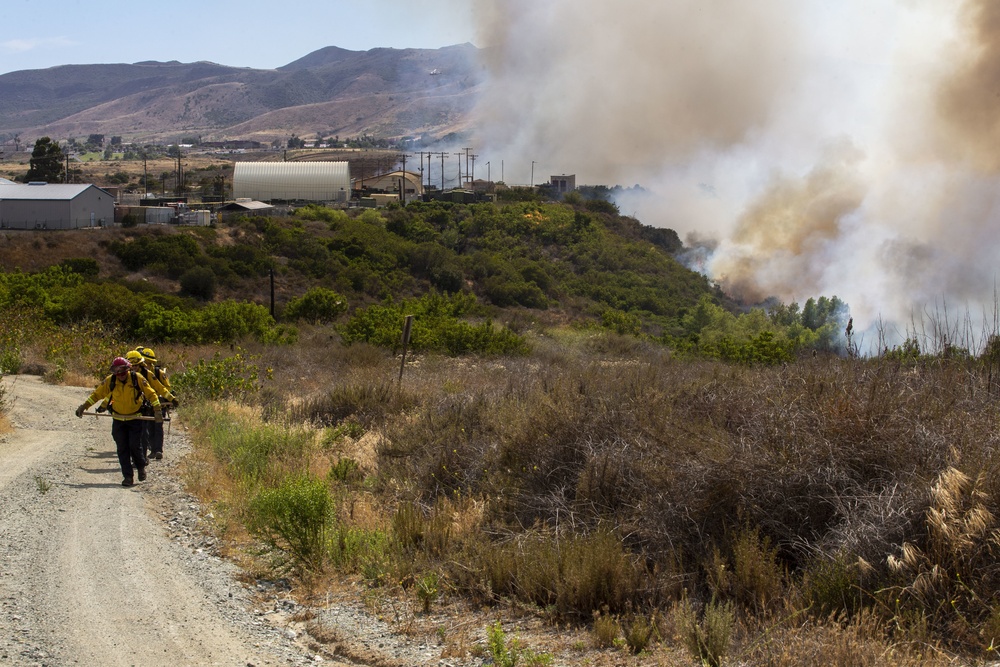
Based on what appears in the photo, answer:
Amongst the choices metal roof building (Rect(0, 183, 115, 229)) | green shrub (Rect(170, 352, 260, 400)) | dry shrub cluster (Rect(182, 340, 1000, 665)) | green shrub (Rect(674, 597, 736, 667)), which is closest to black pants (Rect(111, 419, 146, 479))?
dry shrub cluster (Rect(182, 340, 1000, 665))

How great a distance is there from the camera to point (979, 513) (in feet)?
19.8

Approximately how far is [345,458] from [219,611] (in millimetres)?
4809

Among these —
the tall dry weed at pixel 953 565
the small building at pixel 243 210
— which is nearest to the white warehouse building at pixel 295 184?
the small building at pixel 243 210

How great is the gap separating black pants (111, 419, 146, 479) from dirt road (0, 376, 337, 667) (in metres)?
0.24

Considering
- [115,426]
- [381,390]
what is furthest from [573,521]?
[381,390]

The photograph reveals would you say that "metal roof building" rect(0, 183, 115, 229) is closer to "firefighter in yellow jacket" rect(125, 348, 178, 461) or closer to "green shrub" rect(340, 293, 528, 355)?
"green shrub" rect(340, 293, 528, 355)

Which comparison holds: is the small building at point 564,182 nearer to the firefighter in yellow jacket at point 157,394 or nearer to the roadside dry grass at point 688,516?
the firefighter in yellow jacket at point 157,394

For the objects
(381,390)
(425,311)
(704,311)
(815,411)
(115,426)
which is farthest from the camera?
(704,311)

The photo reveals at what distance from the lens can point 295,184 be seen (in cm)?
8344

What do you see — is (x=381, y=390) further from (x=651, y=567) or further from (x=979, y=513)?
(x=979, y=513)

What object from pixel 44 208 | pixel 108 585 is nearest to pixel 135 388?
pixel 108 585

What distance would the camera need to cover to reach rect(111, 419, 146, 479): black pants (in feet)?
33.3

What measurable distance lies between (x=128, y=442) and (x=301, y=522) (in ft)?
10.7

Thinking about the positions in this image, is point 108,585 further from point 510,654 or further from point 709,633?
point 709,633
